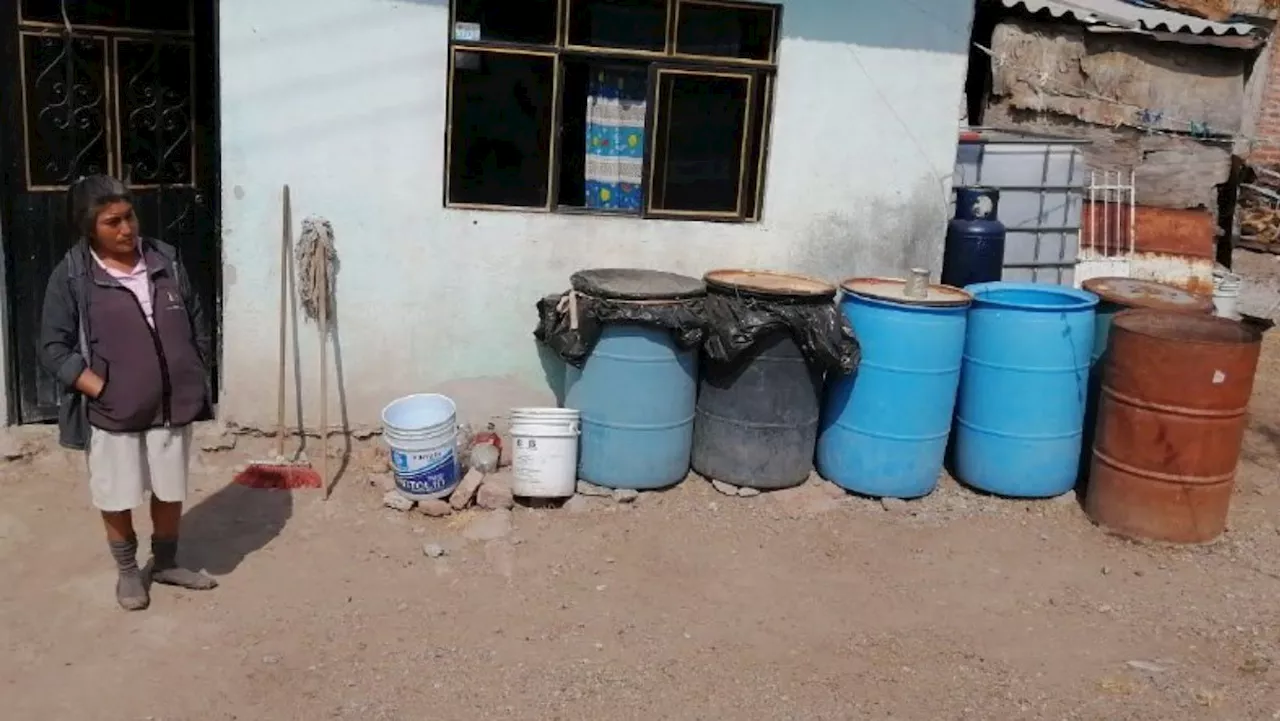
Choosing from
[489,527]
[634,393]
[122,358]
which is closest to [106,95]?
[122,358]

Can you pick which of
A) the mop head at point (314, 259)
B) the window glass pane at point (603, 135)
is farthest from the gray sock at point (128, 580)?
the window glass pane at point (603, 135)

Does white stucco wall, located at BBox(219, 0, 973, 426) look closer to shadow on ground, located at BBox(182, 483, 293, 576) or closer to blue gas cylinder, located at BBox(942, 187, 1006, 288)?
blue gas cylinder, located at BBox(942, 187, 1006, 288)

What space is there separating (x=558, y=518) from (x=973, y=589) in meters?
2.03

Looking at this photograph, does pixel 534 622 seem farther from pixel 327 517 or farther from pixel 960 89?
pixel 960 89

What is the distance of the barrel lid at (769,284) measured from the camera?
604 centimetres

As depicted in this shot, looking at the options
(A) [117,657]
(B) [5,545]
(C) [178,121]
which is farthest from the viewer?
(C) [178,121]

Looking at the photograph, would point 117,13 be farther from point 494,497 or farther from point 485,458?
point 494,497

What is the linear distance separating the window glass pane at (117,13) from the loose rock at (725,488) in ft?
12.0

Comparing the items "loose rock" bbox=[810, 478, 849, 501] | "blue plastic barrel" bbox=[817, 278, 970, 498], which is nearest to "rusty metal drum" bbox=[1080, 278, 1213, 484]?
"blue plastic barrel" bbox=[817, 278, 970, 498]

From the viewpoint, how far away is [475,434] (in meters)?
6.60

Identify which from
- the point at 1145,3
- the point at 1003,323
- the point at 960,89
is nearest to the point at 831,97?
the point at 960,89

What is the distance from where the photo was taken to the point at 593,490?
616 cm

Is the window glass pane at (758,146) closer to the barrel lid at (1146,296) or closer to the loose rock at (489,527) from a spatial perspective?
the barrel lid at (1146,296)

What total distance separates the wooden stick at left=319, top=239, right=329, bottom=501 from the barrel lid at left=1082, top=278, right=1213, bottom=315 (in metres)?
4.31
